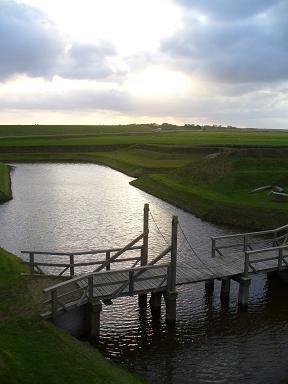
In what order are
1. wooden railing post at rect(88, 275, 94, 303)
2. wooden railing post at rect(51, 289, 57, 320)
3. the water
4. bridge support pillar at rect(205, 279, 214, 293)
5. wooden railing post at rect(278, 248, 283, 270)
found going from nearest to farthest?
the water, wooden railing post at rect(51, 289, 57, 320), wooden railing post at rect(88, 275, 94, 303), bridge support pillar at rect(205, 279, 214, 293), wooden railing post at rect(278, 248, 283, 270)

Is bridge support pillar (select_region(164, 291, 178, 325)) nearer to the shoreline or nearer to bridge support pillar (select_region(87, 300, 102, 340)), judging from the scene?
Result: bridge support pillar (select_region(87, 300, 102, 340))

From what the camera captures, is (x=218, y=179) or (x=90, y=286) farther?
(x=218, y=179)

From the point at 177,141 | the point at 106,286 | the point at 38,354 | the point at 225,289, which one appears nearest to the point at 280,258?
the point at 225,289

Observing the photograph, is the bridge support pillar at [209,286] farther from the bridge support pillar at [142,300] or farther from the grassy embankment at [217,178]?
the grassy embankment at [217,178]

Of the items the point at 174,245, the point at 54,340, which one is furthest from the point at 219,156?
the point at 54,340

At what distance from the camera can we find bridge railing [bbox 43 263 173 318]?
20.1 m

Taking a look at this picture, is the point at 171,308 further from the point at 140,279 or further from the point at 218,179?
the point at 218,179

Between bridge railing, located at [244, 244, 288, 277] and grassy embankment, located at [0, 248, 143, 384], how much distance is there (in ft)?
34.1

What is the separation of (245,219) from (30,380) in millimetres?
31180

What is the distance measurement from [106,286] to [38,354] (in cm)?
669

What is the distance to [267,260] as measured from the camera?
27078 mm

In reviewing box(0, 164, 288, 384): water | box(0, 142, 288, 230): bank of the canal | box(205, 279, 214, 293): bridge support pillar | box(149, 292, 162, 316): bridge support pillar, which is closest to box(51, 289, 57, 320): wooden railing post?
box(0, 164, 288, 384): water

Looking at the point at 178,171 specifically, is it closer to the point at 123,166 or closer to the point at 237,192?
the point at 237,192

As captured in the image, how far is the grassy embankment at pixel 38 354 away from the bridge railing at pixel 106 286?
110cm
